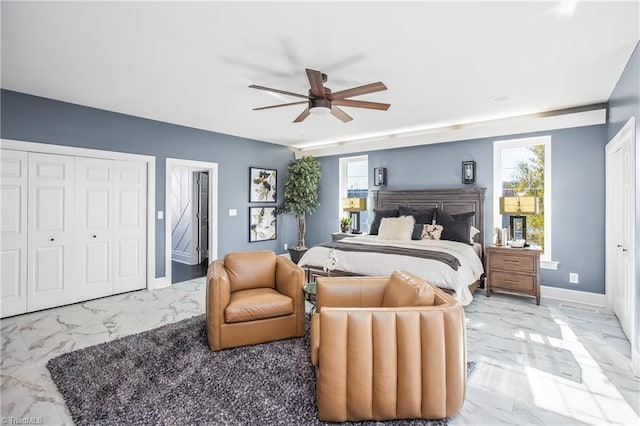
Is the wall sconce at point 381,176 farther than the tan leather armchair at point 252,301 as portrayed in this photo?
Yes

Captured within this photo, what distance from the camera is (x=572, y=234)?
4297 mm

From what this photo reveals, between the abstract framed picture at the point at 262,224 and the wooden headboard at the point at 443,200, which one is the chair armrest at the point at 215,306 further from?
the wooden headboard at the point at 443,200

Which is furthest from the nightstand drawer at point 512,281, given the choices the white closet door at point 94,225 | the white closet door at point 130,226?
the white closet door at point 94,225

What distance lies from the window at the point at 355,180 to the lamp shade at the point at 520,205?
259 centimetres

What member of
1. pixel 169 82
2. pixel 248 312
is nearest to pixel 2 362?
pixel 248 312

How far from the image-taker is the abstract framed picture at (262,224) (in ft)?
20.8

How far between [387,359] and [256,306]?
1.43 meters

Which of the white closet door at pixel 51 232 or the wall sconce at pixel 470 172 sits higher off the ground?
the wall sconce at pixel 470 172

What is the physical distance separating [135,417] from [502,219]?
509cm

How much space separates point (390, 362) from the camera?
1773 millimetres

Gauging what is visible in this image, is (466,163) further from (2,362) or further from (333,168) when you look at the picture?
(2,362)

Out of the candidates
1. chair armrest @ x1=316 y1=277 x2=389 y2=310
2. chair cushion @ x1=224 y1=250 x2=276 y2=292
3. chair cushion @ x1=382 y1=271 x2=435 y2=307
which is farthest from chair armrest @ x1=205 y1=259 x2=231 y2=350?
chair cushion @ x1=382 y1=271 x2=435 y2=307

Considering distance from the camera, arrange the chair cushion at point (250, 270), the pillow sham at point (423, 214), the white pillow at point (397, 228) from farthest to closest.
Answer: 1. the pillow sham at point (423, 214)
2. the white pillow at point (397, 228)
3. the chair cushion at point (250, 270)

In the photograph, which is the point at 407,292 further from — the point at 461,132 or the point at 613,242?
the point at 461,132
